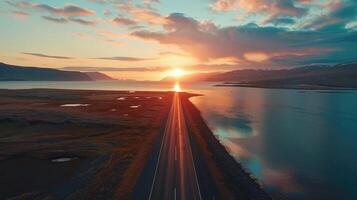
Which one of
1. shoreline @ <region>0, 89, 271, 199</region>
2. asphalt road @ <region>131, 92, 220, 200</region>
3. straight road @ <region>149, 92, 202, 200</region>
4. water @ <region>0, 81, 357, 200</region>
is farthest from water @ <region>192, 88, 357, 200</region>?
straight road @ <region>149, 92, 202, 200</region>

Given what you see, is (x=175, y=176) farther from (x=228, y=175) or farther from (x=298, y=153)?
(x=298, y=153)

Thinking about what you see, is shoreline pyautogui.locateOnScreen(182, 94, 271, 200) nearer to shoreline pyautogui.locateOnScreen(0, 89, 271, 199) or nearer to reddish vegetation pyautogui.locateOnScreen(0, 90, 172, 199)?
shoreline pyautogui.locateOnScreen(0, 89, 271, 199)

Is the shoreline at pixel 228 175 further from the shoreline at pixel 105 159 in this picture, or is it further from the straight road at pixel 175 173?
the straight road at pixel 175 173

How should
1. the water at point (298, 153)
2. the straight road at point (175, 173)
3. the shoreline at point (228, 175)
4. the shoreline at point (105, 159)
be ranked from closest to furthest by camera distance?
the straight road at point (175, 173), the shoreline at point (228, 175), the shoreline at point (105, 159), the water at point (298, 153)

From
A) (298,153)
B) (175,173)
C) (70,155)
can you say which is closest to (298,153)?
(298,153)

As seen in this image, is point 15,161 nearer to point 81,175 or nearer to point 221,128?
point 81,175

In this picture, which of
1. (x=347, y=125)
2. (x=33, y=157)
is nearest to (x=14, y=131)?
(x=33, y=157)

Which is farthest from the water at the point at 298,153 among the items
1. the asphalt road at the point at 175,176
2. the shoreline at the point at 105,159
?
the asphalt road at the point at 175,176

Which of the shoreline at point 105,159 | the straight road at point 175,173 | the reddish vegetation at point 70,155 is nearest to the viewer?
the straight road at point 175,173

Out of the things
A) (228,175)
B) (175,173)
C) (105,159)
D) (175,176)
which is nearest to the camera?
(175,176)
